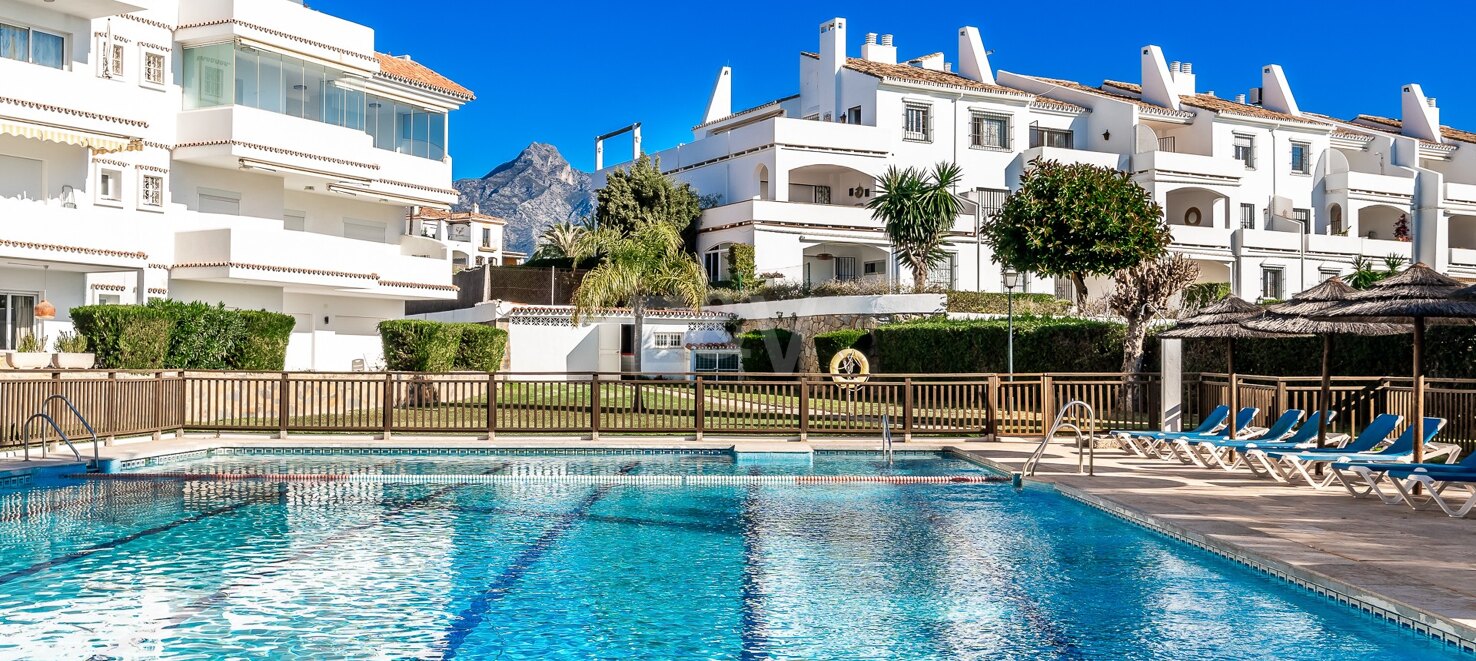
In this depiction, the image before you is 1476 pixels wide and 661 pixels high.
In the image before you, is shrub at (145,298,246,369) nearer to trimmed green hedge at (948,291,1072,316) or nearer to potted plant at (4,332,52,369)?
potted plant at (4,332,52,369)

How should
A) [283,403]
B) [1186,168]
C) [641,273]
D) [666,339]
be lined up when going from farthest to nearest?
[1186,168]
[666,339]
[641,273]
[283,403]

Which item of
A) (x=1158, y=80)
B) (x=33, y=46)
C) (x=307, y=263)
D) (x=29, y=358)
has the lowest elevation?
(x=29, y=358)

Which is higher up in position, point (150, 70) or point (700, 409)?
point (150, 70)

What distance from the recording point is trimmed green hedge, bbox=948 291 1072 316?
3822 cm

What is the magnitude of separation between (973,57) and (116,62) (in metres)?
35.8

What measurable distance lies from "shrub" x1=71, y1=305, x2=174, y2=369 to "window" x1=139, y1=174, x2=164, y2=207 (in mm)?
6427

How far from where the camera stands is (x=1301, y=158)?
56438mm

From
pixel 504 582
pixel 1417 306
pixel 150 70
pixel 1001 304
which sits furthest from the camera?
pixel 1001 304

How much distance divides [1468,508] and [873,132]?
3885 cm

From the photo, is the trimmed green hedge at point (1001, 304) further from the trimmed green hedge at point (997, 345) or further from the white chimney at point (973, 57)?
the white chimney at point (973, 57)

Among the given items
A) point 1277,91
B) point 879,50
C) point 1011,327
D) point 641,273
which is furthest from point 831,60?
point 1011,327

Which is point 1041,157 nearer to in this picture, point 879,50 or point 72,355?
point 879,50

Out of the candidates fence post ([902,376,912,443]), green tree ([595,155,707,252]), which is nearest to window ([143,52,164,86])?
fence post ([902,376,912,443])

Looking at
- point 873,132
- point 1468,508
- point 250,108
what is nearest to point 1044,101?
point 873,132
